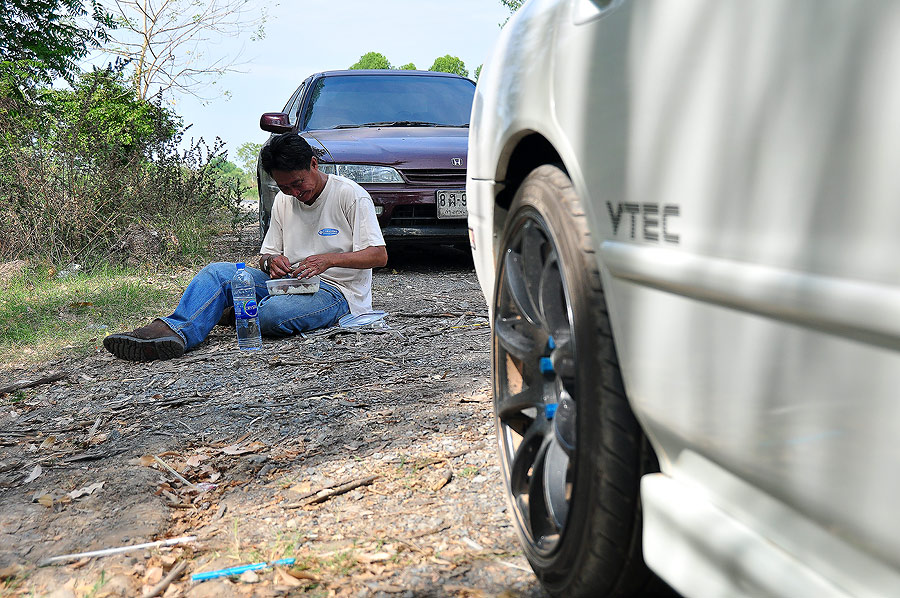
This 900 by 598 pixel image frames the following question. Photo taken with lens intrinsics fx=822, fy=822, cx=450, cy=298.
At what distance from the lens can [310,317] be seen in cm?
501

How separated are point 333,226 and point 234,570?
3176mm

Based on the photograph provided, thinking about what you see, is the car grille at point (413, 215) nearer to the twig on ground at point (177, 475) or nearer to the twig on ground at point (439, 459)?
the twig on ground at point (177, 475)

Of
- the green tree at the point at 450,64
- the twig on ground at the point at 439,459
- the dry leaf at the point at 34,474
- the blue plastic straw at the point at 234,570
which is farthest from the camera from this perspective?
the green tree at the point at 450,64

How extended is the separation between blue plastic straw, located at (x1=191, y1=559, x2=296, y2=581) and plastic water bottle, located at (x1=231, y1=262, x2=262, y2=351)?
271 centimetres

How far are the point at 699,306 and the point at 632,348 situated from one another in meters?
0.21

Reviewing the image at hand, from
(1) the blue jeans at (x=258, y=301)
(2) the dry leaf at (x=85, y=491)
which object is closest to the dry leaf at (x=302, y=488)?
(2) the dry leaf at (x=85, y=491)

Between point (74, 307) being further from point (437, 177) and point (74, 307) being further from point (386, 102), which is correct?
point (386, 102)

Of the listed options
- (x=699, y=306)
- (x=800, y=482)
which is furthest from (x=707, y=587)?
(x=699, y=306)

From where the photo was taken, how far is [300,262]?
502cm

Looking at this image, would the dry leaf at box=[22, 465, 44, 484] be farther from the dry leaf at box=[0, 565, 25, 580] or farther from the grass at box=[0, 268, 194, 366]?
the grass at box=[0, 268, 194, 366]

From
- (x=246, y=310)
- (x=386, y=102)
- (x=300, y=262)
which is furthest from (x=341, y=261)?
(x=386, y=102)

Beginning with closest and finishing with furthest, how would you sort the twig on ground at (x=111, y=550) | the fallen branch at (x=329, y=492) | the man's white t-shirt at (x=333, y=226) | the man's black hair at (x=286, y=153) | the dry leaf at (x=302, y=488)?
1. the twig on ground at (x=111, y=550)
2. the fallen branch at (x=329, y=492)
3. the dry leaf at (x=302, y=488)
4. the man's black hair at (x=286, y=153)
5. the man's white t-shirt at (x=333, y=226)

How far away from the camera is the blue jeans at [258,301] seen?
Answer: 482 cm

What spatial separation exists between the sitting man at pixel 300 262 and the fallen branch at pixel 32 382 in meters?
0.31
